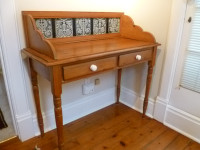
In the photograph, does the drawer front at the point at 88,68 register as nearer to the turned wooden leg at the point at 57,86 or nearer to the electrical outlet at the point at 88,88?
the turned wooden leg at the point at 57,86

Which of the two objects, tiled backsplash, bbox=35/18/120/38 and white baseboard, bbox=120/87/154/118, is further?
white baseboard, bbox=120/87/154/118

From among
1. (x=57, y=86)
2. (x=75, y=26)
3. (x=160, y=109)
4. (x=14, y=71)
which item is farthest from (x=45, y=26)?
(x=160, y=109)

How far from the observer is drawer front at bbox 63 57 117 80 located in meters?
1.14

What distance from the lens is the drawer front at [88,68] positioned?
114 centimetres

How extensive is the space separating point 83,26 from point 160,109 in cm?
113

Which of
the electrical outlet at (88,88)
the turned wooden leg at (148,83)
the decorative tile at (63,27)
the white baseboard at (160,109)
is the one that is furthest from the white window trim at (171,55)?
the decorative tile at (63,27)

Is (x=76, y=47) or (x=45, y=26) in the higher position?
(x=45, y=26)

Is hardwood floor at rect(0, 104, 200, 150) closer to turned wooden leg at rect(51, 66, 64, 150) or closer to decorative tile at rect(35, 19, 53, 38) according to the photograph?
turned wooden leg at rect(51, 66, 64, 150)

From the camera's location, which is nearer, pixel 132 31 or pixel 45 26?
pixel 45 26

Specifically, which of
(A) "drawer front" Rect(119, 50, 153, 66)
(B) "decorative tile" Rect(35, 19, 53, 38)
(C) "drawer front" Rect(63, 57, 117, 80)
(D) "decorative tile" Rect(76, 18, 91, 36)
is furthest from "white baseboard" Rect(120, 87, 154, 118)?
(B) "decorative tile" Rect(35, 19, 53, 38)

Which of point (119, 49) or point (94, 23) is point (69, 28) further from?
point (119, 49)

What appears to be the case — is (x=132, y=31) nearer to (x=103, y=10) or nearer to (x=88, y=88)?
(x=103, y=10)

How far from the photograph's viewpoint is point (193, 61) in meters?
1.52

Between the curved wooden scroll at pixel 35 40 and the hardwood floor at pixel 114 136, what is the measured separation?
86cm
